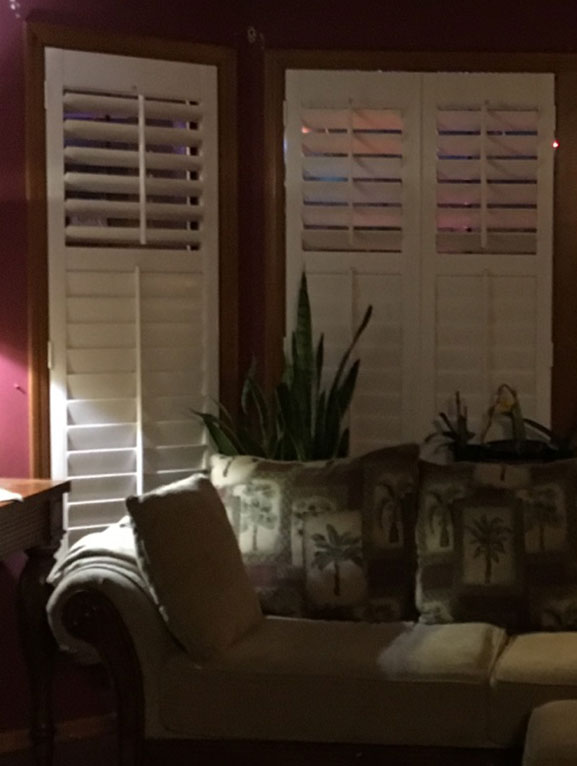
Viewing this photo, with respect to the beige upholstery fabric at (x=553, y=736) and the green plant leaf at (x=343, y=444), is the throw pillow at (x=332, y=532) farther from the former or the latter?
the beige upholstery fabric at (x=553, y=736)

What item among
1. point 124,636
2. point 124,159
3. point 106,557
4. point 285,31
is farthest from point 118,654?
point 285,31

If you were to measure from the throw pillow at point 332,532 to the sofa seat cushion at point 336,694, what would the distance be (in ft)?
1.19

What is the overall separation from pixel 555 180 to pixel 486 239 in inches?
13.1

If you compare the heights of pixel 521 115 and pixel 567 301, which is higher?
pixel 521 115

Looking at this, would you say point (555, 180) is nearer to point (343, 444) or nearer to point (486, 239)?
point (486, 239)

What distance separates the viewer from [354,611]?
337 cm

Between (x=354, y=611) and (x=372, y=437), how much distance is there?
1017 mm

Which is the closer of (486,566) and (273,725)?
(273,725)

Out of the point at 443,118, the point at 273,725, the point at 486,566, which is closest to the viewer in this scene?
the point at 273,725

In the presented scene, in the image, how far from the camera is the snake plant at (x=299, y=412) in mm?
3988

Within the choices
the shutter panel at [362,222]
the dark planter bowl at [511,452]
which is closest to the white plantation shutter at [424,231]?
the shutter panel at [362,222]

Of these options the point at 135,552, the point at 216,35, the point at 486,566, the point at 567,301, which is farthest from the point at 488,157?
the point at 135,552

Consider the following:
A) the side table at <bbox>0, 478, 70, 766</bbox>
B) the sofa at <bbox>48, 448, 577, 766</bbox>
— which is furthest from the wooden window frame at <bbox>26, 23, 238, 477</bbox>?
the sofa at <bbox>48, 448, 577, 766</bbox>

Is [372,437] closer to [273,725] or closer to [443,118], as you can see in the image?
[443,118]
